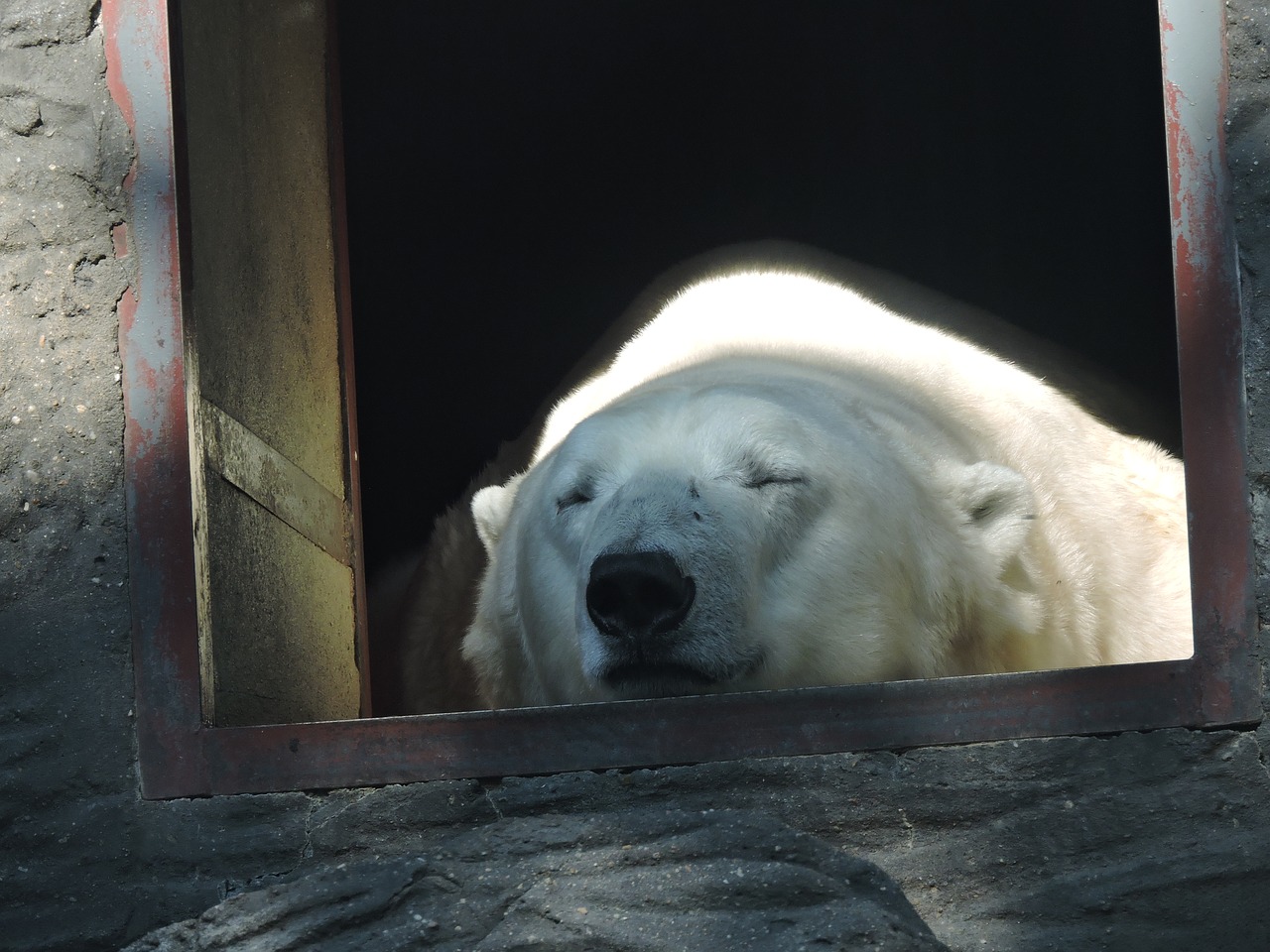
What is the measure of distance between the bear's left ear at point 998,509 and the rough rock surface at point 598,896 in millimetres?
1095

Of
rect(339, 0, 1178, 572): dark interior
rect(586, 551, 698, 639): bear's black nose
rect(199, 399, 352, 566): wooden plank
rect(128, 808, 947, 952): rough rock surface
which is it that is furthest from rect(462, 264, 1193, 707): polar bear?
rect(339, 0, 1178, 572): dark interior

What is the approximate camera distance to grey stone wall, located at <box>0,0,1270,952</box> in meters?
1.70

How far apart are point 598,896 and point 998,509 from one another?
135 centimetres

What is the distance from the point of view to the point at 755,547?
7.76 ft

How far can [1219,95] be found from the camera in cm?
182

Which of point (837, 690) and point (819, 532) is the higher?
point (819, 532)

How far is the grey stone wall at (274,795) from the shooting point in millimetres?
1704

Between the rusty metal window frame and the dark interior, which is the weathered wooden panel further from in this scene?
the dark interior

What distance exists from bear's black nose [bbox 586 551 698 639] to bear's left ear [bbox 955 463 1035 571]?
775 mm

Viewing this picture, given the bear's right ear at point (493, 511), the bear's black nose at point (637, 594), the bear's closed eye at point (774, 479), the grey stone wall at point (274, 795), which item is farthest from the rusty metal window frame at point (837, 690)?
the bear's right ear at point (493, 511)

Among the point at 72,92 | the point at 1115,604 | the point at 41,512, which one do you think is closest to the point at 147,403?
the point at 41,512

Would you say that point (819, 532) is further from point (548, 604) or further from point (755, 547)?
point (548, 604)

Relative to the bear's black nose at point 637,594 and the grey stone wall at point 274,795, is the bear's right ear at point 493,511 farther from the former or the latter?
the grey stone wall at point 274,795

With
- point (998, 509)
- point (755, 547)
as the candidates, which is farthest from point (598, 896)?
point (998, 509)
